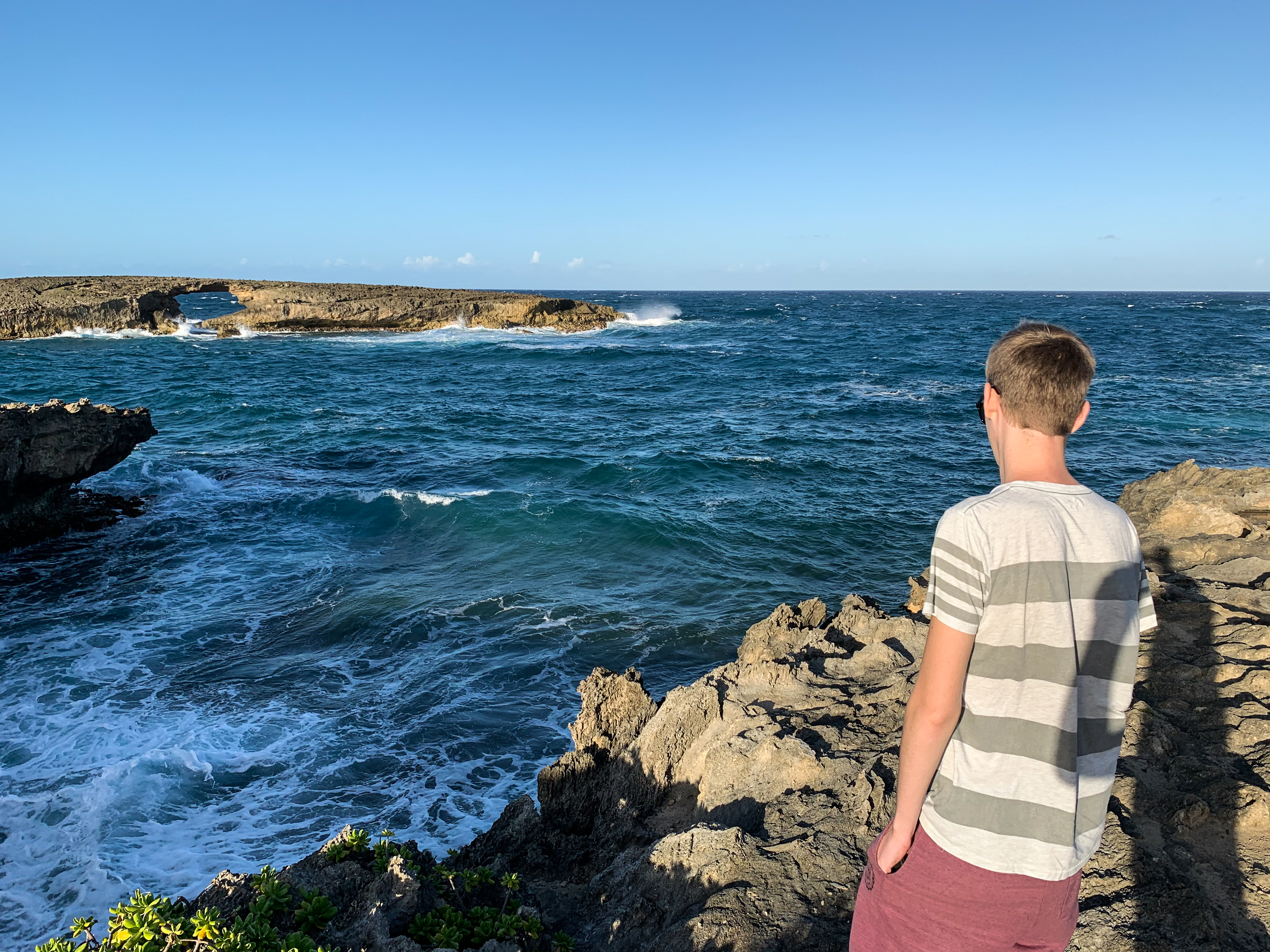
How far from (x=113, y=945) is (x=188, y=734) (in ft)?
20.3

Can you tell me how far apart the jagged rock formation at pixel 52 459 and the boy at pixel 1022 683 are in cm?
1648

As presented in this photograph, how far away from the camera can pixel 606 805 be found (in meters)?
5.79

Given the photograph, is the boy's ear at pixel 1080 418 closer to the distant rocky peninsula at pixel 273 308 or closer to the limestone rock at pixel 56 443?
the limestone rock at pixel 56 443

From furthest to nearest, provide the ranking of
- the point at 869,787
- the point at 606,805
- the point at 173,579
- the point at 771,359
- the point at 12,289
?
the point at 12,289, the point at 771,359, the point at 173,579, the point at 606,805, the point at 869,787

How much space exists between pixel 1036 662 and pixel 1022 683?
0.07 metres

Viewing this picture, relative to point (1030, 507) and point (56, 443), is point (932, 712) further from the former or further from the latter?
point (56, 443)

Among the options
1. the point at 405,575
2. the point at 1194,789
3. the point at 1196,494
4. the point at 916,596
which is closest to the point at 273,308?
the point at 405,575

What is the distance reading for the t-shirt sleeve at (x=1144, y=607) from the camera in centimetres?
199

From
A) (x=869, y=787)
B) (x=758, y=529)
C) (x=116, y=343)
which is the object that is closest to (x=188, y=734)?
(x=869, y=787)

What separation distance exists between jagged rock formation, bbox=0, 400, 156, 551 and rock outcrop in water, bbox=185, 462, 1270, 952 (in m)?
12.9

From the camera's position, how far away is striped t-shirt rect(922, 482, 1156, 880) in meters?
1.86

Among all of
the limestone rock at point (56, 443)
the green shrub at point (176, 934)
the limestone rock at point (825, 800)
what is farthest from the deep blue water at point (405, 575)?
the green shrub at point (176, 934)

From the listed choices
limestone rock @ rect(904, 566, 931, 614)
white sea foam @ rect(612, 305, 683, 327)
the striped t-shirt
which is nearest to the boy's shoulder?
the striped t-shirt

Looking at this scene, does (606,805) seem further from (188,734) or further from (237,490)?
(237,490)
